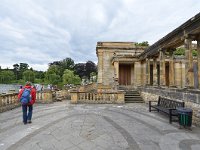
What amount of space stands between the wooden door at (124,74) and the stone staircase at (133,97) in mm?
5746

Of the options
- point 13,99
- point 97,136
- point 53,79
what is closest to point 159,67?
point 13,99

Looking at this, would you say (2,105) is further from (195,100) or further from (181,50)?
(181,50)

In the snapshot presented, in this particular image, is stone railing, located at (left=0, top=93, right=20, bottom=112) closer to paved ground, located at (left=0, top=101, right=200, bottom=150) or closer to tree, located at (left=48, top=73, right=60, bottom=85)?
paved ground, located at (left=0, top=101, right=200, bottom=150)

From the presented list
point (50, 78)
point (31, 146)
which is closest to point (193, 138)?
point (31, 146)

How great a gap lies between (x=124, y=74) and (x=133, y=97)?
24.6 ft

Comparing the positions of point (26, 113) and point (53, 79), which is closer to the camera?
point (26, 113)

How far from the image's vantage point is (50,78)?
59.6 metres

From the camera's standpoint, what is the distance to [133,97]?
659 inches

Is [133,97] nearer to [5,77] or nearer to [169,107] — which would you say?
[169,107]

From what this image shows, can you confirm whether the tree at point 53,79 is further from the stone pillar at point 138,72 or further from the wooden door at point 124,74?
the stone pillar at point 138,72

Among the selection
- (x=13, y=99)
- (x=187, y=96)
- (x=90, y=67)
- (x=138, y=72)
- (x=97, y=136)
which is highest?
(x=90, y=67)

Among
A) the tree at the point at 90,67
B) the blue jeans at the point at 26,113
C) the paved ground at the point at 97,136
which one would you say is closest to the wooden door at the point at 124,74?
the paved ground at the point at 97,136

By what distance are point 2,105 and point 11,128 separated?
516 centimetres

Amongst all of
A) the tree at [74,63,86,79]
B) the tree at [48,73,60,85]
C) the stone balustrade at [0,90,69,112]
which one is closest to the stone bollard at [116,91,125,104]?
the stone balustrade at [0,90,69,112]
